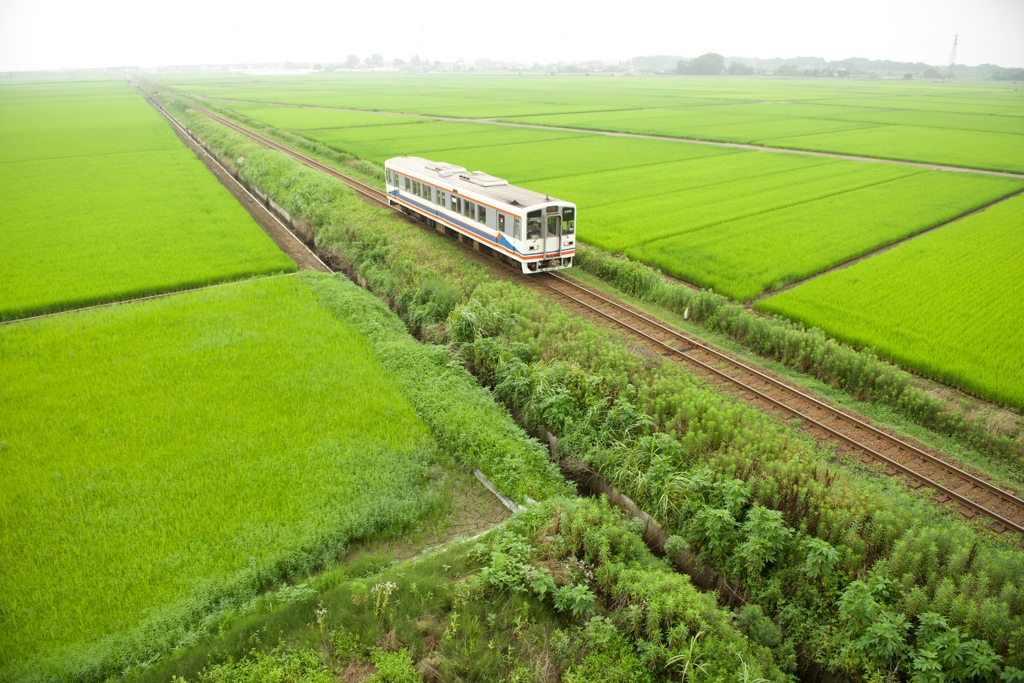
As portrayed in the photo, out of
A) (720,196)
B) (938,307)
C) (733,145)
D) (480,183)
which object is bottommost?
(938,307)

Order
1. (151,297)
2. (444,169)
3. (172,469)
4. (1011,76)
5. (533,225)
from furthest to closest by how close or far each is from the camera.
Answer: (1011,76)
(444,169)
(151,297)
(533,225)
(172,469)

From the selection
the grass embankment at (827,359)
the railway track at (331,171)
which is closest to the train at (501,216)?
the grass embankment at (827,359)

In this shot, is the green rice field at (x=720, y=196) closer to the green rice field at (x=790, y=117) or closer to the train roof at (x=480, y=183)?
the train roof at (x=480, y=183)

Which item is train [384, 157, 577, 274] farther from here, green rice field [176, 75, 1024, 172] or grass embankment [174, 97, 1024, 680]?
green rice field [176, 75, 1024, 172]

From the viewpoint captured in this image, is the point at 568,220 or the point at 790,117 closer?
the point at 568,220

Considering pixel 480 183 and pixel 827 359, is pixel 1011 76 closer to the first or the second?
pixel 480 183

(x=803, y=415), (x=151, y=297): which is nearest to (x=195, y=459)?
(x=151, y=297)

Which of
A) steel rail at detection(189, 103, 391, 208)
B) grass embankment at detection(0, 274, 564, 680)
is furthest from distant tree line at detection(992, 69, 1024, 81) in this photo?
grass embankment at detection(0, 274, 564, 680)

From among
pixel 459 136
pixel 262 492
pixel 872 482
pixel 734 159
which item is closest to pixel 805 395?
pixel 872 482
